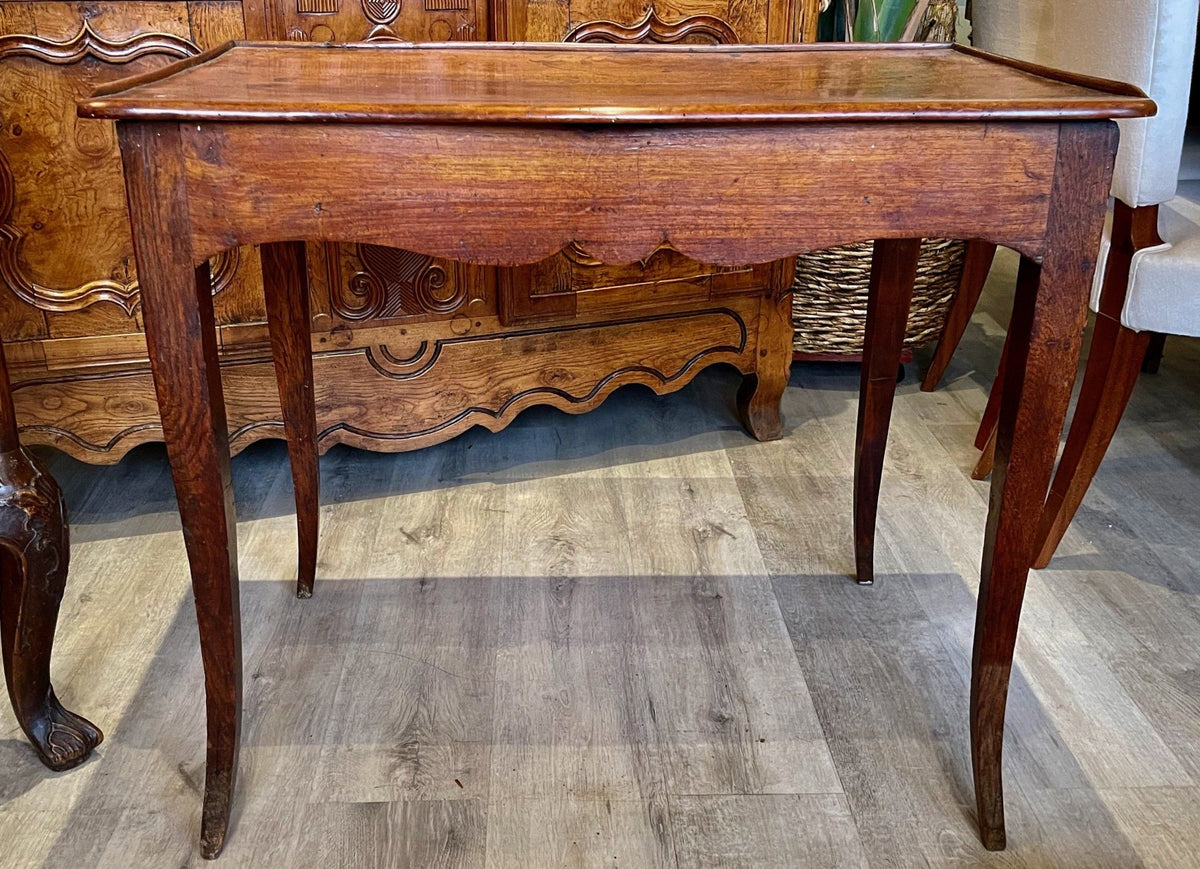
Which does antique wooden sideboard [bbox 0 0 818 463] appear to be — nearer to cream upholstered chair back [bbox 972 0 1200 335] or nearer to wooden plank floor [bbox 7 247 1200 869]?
wooden plank floor [bbox 7 247 1200 869]

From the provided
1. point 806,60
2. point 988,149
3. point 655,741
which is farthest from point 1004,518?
point 806,60

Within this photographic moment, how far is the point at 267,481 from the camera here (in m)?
1.86

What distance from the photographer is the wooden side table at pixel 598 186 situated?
892 millimetres

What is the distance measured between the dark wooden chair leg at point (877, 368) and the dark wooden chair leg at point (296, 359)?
713 millimetres

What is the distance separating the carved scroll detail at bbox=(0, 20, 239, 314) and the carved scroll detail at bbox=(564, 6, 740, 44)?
56 centimetres

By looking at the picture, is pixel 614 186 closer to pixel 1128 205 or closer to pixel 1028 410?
pixel 1028 410

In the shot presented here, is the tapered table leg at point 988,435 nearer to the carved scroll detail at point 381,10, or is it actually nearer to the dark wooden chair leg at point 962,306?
the dark wooden chair leg at point 962,306

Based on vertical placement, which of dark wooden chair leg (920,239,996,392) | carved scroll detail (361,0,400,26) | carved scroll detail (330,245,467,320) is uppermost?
carved scroll detail (361,0,400,26)

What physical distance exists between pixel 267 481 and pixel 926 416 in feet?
4.04

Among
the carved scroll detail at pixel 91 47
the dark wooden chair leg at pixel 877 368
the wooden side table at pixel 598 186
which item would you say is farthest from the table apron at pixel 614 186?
the carved scroll detail at pixel 91 47

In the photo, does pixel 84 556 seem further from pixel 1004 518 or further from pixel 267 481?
pixel 1004 518

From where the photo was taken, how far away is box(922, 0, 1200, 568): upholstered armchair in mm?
1319

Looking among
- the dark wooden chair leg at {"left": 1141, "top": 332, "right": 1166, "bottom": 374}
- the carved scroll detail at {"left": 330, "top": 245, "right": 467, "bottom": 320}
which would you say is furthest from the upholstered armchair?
the carved scroll detail at {"left": 330, "top": 245, "right": 467, "bottom": 320}

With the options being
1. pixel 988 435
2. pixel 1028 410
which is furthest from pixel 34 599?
pixel 988 435
